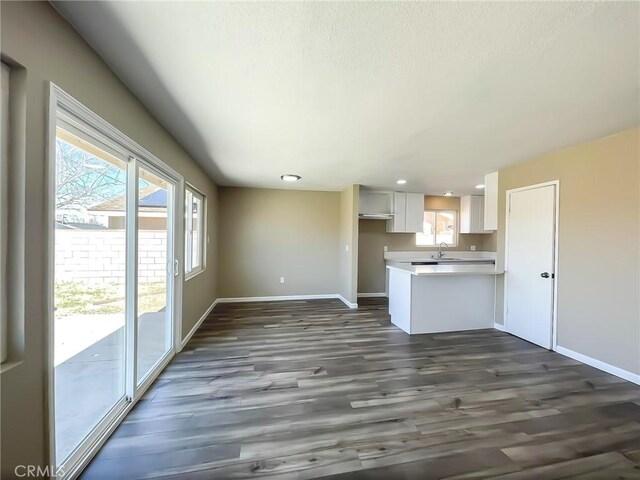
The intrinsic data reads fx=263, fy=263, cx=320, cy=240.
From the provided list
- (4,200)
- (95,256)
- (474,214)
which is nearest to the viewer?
(4,200)

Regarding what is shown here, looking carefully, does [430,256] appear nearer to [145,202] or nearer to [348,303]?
[348,303]

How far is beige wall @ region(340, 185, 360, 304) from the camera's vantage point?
490 centimetres

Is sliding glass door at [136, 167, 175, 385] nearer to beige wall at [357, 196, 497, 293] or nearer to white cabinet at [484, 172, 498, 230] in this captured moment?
beige wall at [357, 196, 497, 293]

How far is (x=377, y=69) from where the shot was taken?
1554 millimetres

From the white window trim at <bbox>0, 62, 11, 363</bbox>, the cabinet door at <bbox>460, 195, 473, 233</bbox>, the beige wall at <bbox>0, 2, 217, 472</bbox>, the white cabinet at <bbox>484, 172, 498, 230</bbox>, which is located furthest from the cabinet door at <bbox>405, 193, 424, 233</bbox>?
the white window trim at <bbox>0, 62, 11, 363</bbox>

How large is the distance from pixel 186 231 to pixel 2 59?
2522mm

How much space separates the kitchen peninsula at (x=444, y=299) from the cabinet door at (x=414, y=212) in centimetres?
202

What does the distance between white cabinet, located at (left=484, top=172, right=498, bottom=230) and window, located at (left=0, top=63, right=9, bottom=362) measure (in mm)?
4811

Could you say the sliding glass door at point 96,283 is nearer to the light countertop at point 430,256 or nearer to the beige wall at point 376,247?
the beige wall at point 376,247

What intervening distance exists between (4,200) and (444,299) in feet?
13.7

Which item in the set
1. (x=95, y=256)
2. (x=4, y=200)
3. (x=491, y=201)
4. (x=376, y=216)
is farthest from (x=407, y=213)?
(x=4, y=200)

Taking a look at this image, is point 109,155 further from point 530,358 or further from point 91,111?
point 530,358

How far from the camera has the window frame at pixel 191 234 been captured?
131 inches

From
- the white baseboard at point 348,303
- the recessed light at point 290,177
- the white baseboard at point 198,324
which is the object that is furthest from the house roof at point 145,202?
the white baseboard at point 348,303
